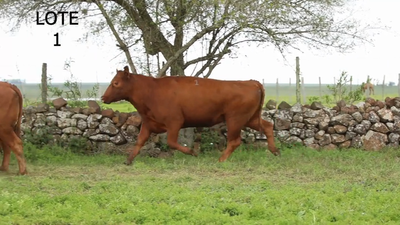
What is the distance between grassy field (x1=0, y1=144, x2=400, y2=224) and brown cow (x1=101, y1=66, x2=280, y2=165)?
62 centimetres

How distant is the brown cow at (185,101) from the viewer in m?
11.6

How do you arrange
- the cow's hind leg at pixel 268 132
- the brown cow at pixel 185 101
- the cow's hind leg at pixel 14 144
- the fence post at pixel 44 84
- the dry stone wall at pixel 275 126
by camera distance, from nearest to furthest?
the cow's hind leg at pixel 14 144
the brown cow at pixel 185 101
the cow's hind leg at pixel 268 132
the dry stone wall at pixel 275 126
the fence post at pixel 44 84

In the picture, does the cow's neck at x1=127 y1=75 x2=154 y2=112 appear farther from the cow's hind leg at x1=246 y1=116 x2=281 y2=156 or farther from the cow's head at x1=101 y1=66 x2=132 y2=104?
the cow's hind leg at x1=246 y1=116 x2=281 y2=156

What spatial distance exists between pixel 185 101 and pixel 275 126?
2751mm

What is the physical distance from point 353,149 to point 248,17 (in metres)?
3.47

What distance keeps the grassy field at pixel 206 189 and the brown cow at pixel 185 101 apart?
2.03ft

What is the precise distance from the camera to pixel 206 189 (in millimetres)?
8336

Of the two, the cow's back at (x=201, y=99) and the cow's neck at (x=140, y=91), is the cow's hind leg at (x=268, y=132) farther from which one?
the cow's neck at (x=140, y=91)

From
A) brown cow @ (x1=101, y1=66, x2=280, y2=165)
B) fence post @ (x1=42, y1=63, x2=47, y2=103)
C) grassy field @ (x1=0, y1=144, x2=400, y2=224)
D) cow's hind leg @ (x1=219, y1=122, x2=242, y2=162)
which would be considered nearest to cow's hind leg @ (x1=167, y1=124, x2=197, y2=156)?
brown cow @ (x1=101, y1=66, x2=280, y2=165)

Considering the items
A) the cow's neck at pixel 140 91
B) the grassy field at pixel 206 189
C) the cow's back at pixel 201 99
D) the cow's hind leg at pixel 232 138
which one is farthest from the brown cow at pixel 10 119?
the cow's hind leg at pixel 232 138

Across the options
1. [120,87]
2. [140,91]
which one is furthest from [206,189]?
[120,87]

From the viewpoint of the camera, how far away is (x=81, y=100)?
14.7 meters

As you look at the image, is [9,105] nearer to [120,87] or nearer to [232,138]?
[120,87]

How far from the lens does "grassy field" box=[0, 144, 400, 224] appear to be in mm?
6609
